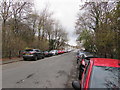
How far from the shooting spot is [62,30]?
55.3 meters

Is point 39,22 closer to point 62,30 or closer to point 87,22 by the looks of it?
point 87,22

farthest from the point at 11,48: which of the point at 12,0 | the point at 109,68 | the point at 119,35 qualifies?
the point at 109,68

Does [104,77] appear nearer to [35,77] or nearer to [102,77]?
[102,77]

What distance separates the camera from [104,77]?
103 inches

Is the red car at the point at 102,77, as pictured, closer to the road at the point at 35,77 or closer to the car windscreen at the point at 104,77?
the car windscreen at the point at 104,77

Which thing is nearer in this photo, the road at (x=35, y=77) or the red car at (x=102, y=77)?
the red car at (x=102, y=77)

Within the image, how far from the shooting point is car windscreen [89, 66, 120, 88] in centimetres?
240

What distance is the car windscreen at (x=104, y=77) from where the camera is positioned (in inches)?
94.5

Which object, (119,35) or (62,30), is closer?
(119,35)

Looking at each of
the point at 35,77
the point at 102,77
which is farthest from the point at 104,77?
the point at 35,77

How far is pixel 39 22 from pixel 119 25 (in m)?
27.0

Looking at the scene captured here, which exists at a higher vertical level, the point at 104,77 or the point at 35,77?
the point at 104,77

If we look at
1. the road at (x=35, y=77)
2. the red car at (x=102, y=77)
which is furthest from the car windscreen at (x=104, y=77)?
the road at (x=35, y=77)

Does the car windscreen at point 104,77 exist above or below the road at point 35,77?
above
